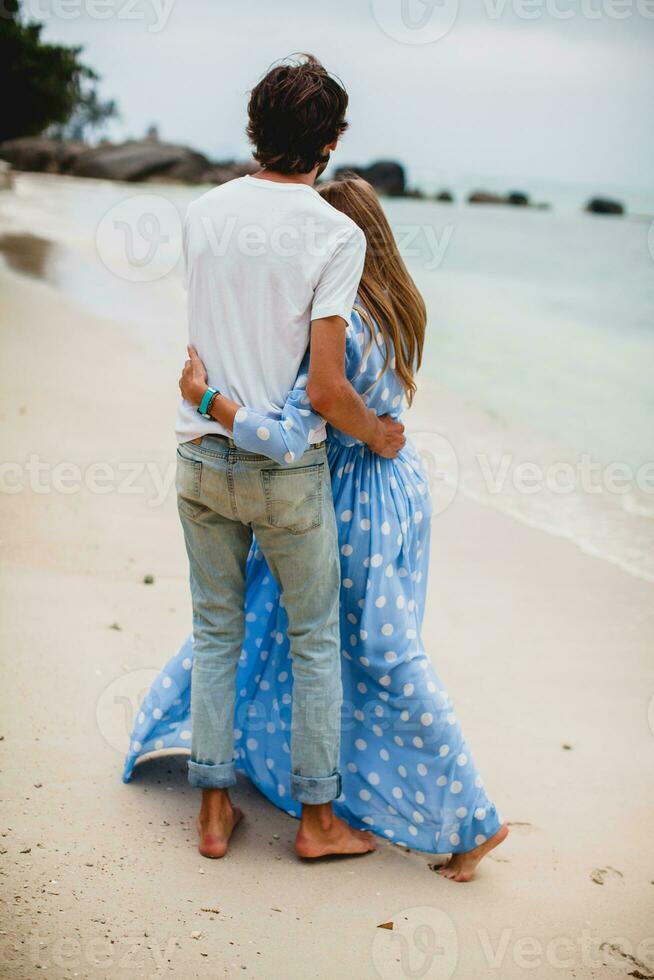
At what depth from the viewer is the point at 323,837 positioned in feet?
7.83

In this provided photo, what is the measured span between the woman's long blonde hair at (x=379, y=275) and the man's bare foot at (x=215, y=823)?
111 centimetres

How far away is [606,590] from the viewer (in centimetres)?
467

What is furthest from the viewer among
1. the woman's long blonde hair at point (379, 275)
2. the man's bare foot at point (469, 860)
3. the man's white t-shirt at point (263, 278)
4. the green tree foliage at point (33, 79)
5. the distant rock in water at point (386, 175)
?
the distant rock in water at point (386, 175)

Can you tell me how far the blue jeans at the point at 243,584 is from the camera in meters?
2.12

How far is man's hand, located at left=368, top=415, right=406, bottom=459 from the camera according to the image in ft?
7.55

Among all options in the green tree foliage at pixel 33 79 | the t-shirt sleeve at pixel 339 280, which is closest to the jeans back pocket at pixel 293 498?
the t-shirt sleeve at pixel 339 280

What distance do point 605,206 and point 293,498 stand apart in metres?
43.0

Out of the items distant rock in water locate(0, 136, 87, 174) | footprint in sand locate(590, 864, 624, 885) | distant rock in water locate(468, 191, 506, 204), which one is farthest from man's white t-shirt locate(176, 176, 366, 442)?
distant rock in water locate(0, 136, 87, 174)

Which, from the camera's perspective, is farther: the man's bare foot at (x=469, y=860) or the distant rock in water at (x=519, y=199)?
the distant rock in water at (x=519, y=199)

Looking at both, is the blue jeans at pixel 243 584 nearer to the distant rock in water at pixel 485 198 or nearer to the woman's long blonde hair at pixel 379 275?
the woman's long blonde hair at pixel 379 275

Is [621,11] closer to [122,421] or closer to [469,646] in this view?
[469,646]

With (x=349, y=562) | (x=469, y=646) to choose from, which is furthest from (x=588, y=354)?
(x=349, y=562)

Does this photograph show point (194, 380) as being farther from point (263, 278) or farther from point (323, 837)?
point (323, 837)

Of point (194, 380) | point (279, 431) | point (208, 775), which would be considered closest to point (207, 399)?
point (194, 380)
